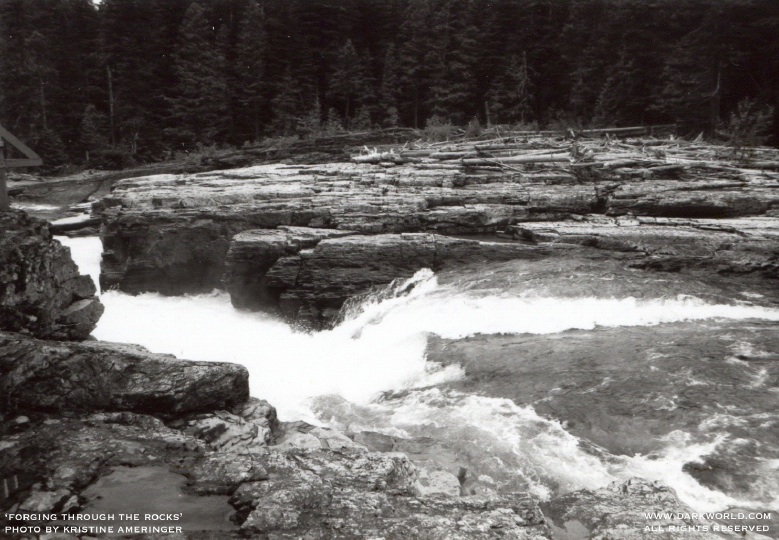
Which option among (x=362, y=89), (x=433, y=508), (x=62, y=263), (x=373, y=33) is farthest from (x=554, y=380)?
(x=373, y=33)

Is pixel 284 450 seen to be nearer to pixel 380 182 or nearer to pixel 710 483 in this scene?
pixel 710 483

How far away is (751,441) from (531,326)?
4511mm

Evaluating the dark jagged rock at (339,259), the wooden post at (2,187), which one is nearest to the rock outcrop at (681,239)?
the dark jagged rock at (339,259)

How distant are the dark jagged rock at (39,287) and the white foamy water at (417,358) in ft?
8.31

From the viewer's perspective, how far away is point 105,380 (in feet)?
21.4

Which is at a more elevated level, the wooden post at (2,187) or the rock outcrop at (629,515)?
the wooden post at (2,187)

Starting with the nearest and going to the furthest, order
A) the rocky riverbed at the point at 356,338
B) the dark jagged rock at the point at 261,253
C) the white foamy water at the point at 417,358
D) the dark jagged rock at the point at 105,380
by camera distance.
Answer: the rocky riverbed at the point at 356,338 < the dark jagged rock at the point at 105,380 < the white foamy water at the point at 417,358 < the dark jagged rock at the point at 261,253

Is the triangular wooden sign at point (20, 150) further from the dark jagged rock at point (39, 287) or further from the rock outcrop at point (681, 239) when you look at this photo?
the rock outcrop at point (681, 239)

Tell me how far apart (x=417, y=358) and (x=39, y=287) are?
6.16 metres

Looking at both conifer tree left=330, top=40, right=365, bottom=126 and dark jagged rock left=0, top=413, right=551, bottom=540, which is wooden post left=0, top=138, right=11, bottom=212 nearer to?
dark jagged rock left=0, top=413, right=551, bottom=540

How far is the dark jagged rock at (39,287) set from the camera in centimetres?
762

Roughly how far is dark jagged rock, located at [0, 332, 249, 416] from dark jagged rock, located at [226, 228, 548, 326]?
21.1 ft

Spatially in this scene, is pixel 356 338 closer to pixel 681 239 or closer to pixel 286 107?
pixel 681 239

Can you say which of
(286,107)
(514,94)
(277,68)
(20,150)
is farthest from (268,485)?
(277,68)
